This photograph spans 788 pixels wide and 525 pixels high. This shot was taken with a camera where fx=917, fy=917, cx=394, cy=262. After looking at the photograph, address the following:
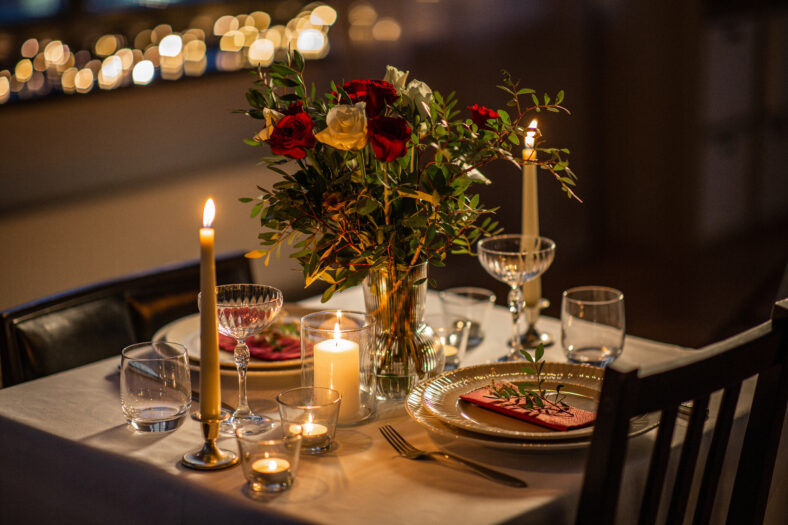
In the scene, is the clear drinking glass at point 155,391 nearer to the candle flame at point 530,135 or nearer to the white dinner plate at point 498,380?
the white dinner plate at point 498,380

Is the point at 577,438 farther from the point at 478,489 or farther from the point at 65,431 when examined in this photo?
the point at 65,431

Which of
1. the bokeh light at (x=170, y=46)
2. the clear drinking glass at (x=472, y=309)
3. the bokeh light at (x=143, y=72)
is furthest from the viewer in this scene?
the bokeh light at (x=170, y=46)

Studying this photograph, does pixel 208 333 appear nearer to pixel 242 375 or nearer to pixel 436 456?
pixel 242 375

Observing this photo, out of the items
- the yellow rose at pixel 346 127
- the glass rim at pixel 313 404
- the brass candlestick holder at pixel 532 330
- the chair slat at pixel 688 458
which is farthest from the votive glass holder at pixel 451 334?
the chair slat at pixel 688 458

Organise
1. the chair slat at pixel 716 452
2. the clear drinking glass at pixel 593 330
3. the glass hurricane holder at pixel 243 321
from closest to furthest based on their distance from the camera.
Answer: the chair slat at pixel 716 452 < the glass hurricane holder at pixel 243 321 < the clear drinking glass at pixel 593 330

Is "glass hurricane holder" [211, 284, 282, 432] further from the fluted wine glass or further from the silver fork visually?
the fluted wine glass

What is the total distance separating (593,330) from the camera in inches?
57.8

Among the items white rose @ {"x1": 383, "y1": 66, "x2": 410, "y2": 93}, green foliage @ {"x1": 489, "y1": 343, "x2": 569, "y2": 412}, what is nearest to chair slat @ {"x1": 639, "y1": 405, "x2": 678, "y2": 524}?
green foliage @ {"x1": 489, "y1": 343, "x2": 569, "y2": 412}

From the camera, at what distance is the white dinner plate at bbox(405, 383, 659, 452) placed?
112 cm

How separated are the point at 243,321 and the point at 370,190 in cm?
25

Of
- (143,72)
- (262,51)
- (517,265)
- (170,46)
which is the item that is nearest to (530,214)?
(517,265)

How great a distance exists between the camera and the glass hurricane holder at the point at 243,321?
123 cm

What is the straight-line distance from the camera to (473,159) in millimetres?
1271

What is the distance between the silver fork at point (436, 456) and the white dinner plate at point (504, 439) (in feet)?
0.09
